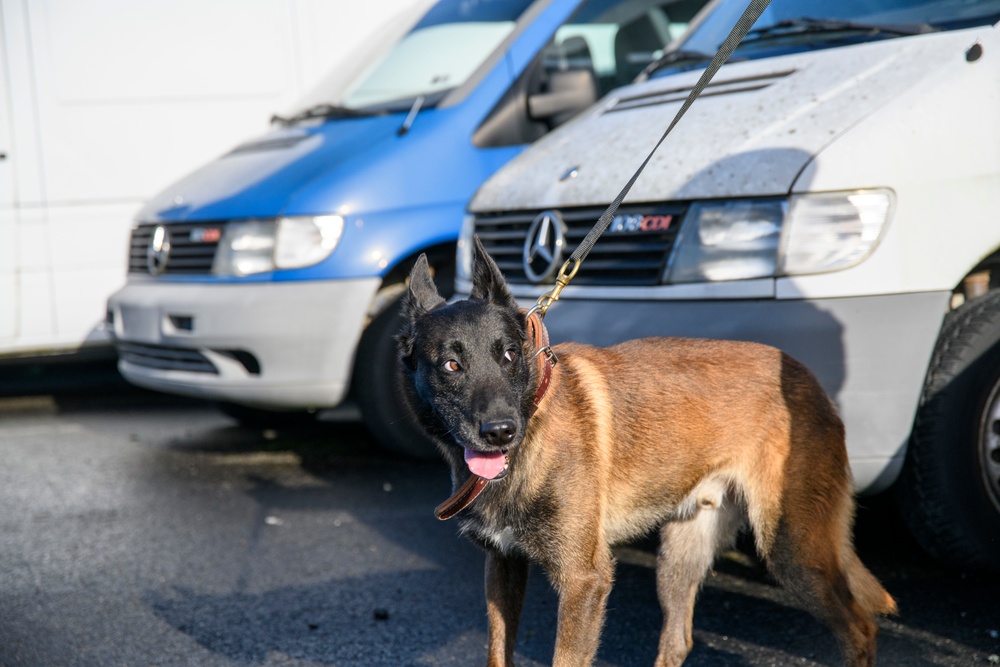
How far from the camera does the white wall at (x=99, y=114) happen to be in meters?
7.39

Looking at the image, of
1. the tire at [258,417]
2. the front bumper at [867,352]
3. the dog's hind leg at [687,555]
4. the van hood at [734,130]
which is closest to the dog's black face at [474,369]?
the dog's hind leg at [687,555]

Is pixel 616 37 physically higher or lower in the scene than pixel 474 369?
higher

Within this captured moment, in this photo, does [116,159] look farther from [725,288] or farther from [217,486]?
[725,288]

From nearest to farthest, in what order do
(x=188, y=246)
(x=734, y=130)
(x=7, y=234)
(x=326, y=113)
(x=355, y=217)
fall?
(x=734, y=130)
(x=355, y=217)
(x=188, y=246)
(x=326, y=113)
(x=7, y=234)

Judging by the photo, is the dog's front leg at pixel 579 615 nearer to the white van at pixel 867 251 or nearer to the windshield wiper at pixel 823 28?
the white van at pixel 867 251

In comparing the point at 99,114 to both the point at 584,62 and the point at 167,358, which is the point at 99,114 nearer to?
the point at 167,358

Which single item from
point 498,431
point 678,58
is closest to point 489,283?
point 498,431

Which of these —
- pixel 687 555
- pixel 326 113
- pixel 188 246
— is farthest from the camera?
pixel 326 113

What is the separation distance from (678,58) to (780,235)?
171 cm

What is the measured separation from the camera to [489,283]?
298 centimetres

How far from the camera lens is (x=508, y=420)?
2.70 metres

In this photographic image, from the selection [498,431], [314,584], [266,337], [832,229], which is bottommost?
[314,584]

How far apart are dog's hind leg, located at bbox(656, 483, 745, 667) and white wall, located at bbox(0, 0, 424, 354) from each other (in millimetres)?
5385

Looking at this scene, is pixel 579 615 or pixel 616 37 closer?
pixel 579 615
